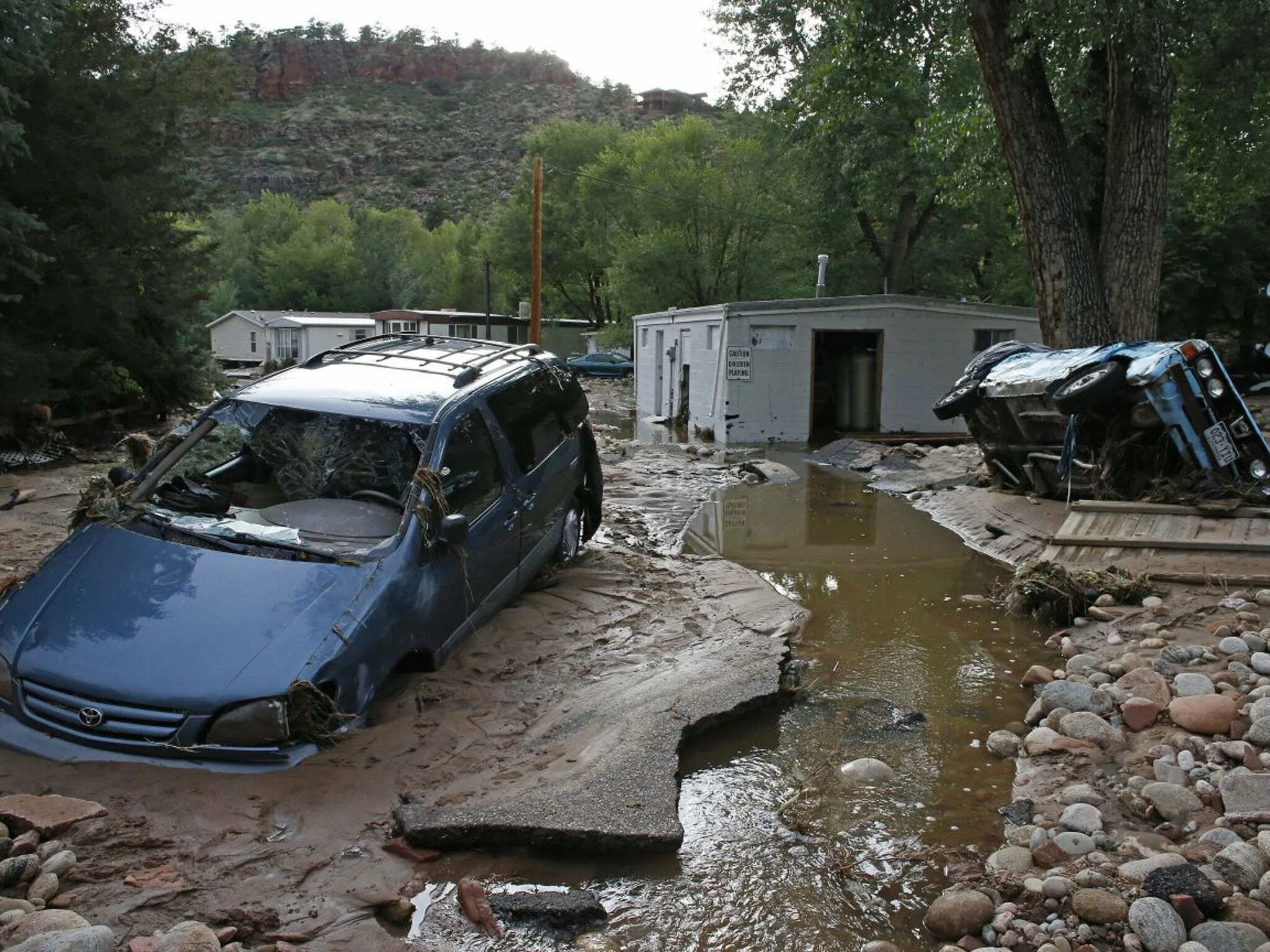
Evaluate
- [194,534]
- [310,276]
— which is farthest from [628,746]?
[310,276]

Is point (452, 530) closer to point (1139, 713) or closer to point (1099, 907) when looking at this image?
point (1099, 907)

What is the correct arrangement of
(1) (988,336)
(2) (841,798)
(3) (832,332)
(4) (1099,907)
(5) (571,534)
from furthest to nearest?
1. (3) (832,332)
2. (1) (988,336)
3. (5) (571,534)
4. (2) (841,798)
5. (4) (1099,907)

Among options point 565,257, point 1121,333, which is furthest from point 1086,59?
point 565,257

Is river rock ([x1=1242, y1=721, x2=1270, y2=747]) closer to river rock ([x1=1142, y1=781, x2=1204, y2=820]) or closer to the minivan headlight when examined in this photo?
river rock ([x1=1142, y1=781, x2=1204, y2=820])

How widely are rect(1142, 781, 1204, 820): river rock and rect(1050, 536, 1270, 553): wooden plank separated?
4049 millimetres

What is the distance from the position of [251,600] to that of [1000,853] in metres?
3.31

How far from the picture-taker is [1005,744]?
520 centimetres

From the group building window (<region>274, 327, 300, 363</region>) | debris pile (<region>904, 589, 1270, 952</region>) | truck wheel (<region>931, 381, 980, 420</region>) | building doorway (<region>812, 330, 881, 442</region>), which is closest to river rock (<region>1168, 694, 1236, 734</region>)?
debris pile (<region>904, 589, 1270, 952</region>)

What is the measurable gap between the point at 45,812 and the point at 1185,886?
13.1ft

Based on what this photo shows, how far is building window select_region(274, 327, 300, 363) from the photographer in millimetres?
53500

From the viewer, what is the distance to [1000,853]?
401 centimetres

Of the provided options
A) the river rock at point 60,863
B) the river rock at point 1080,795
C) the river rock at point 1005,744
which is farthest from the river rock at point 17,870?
the river rock at point 1005,744

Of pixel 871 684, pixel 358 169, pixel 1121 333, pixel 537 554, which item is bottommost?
pixel 871 684

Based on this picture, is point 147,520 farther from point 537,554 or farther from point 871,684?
point 871,684
